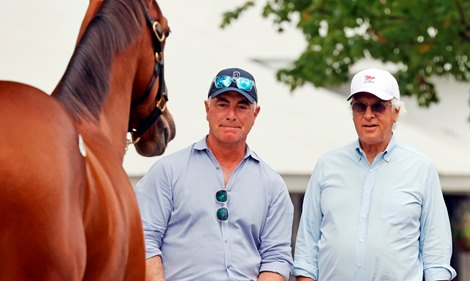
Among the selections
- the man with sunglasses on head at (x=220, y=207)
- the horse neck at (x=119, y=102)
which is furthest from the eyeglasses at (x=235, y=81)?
the horse neck at (x=119, y=102)

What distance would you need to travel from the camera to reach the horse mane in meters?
5.14

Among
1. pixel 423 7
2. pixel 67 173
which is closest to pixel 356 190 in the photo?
pixel 67 173

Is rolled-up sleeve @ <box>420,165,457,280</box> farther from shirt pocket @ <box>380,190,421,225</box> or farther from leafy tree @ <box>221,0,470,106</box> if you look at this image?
leafy tree @ <box>221,0,470,106</box>

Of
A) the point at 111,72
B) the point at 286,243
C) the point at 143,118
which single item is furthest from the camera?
the point at 286,243

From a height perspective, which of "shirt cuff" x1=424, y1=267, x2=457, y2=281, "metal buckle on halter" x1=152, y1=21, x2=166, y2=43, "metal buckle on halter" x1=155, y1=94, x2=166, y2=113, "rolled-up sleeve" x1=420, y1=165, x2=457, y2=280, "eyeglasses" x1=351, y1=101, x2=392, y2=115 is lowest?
"shirt cuff" x1=424, y1=267, x2=457, y2=281

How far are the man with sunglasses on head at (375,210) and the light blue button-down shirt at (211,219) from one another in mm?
173

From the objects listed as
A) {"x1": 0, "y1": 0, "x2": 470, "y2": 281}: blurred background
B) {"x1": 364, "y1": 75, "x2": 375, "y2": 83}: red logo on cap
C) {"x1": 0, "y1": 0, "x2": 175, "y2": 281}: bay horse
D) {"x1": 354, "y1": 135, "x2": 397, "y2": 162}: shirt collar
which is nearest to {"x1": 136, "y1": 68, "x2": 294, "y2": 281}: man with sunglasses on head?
{"x1": 0, "y1": 0, "x2": 175, "y2": 281}: bay horse

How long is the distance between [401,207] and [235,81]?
100cm

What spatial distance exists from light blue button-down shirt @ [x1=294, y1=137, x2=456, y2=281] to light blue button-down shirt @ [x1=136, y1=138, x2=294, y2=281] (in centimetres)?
16

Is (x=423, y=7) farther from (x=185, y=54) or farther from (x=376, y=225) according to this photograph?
(x=376, y=225)

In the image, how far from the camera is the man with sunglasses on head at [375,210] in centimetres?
626

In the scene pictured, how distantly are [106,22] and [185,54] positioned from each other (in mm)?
7669

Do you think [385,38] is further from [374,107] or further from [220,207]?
[220,207]

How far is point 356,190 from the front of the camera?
6406 mm
